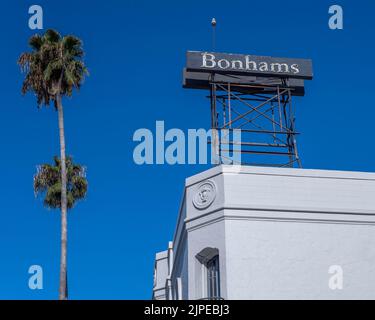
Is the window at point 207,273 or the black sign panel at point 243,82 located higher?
the black sign panel at point 243,82

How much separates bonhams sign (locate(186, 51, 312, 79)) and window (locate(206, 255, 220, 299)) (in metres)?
9.42

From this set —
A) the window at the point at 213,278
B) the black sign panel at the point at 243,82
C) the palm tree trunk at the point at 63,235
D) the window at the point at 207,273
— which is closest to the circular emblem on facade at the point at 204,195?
the window at the point at 207,273

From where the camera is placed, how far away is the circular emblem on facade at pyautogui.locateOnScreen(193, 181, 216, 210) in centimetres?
2486

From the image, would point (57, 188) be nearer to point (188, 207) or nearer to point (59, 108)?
point (59, 108)

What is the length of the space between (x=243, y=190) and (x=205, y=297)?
12.9ft

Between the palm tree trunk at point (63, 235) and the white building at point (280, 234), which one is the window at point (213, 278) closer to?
the white building at point (280, 234)

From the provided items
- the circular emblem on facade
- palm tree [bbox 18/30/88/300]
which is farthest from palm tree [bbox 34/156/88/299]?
the circular emblem on facade

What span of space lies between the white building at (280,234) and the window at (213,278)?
0.03 metres

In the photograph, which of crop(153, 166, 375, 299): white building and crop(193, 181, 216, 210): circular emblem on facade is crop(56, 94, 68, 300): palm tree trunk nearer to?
crop(153, 166, 375, 299): white building

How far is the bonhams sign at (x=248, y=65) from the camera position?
100 ft

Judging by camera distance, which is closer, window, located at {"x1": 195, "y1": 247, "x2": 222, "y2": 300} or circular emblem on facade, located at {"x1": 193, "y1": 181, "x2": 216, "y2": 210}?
window, located at {"x1": 195, "y1": 247, "x2": 222, "y2": 300}

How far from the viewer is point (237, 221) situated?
79.0 feet
